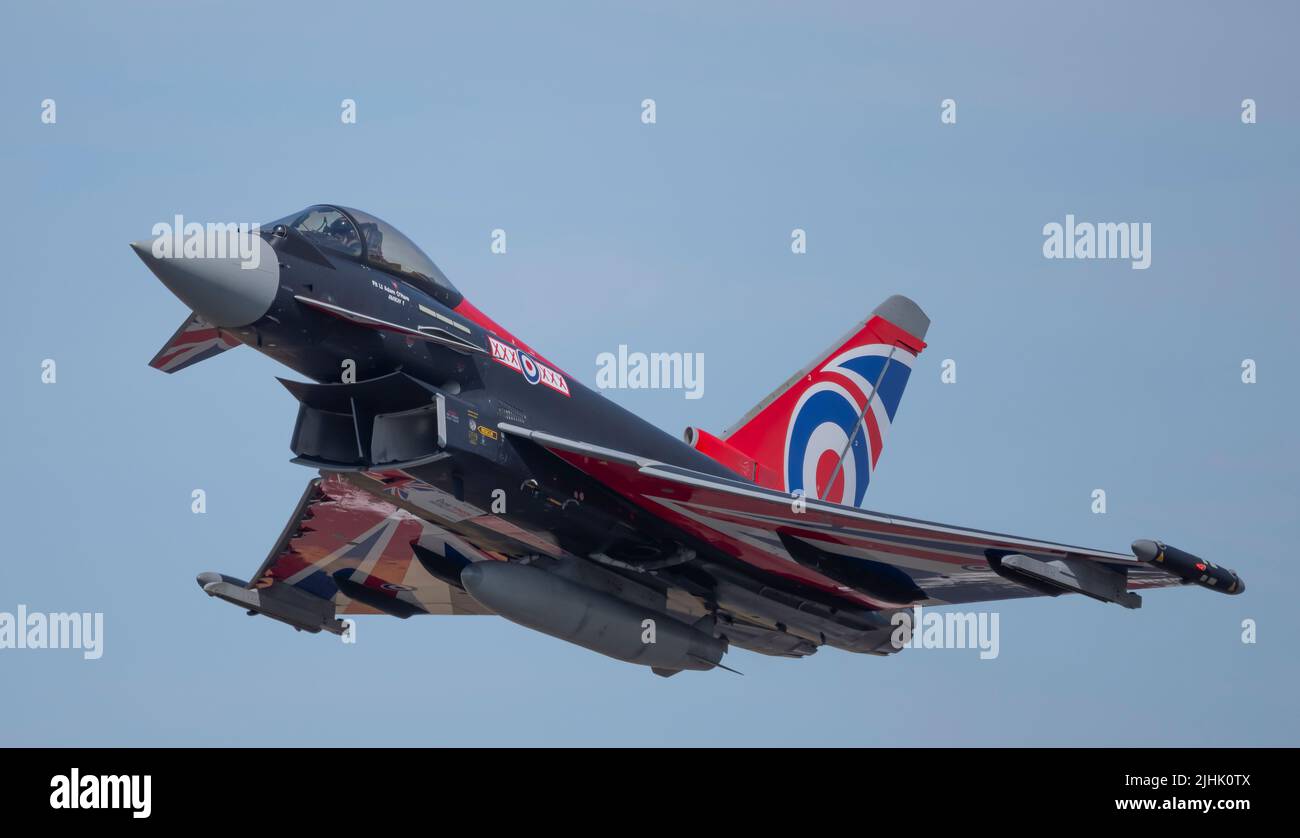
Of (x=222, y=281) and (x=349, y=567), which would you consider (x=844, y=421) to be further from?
(x=222, y=281)

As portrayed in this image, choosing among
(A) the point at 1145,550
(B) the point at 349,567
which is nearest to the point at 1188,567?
(A) the point at 1145,550

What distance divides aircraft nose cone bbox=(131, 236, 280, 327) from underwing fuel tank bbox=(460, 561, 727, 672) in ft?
13.8

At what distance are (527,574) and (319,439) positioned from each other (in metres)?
2.99

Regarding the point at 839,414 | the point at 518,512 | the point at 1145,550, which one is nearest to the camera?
the point at 1145,550

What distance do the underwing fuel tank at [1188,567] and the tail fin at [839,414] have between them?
7.32 meters

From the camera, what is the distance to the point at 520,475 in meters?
18.0

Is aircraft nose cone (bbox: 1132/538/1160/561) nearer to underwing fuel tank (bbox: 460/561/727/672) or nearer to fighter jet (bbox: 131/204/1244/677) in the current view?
fighter jet (bbox: 131/204/1244/677)

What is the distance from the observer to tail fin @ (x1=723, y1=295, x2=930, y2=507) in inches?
938

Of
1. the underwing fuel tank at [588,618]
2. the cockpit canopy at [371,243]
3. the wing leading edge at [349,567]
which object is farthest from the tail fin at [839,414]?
the cockpit canopy at [371,243]

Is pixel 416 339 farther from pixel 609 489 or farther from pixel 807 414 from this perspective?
pixel 807 414

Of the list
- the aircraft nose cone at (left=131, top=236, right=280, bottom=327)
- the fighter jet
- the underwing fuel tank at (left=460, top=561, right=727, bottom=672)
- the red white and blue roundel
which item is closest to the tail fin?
the red white and blue roundel

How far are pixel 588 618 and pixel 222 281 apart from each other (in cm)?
605

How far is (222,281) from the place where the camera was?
53.4 ft

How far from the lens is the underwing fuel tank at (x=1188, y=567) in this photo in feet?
52.4
